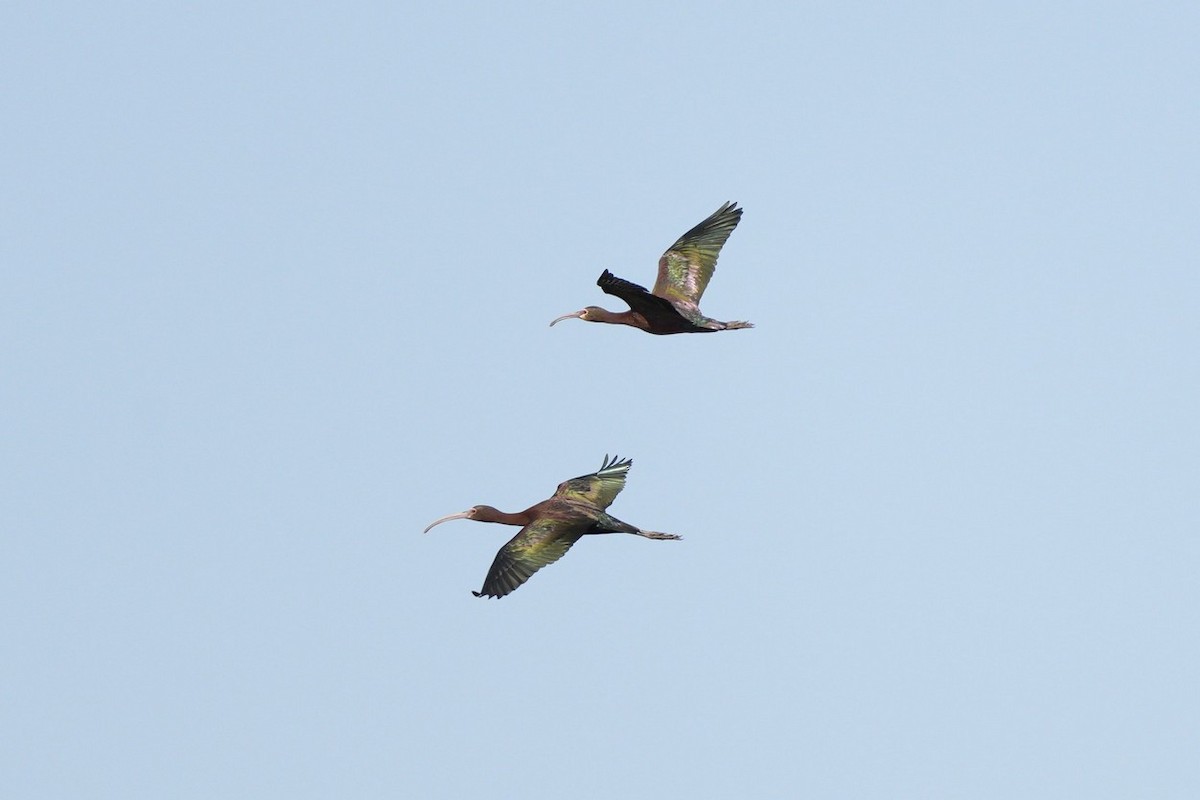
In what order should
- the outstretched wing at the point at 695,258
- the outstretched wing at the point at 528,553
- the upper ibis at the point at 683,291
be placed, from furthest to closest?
1. the outstretched wing at the point at 695,258
2. the upper ibis at the point at 683,291
3. the outstretched wing at the point at 528,553

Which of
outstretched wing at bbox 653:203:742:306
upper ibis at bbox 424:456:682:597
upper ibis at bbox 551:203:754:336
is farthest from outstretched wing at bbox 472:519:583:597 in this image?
outstretched wing at bbox 653:203:742:306

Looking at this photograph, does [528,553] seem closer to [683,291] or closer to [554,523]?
[554,523]

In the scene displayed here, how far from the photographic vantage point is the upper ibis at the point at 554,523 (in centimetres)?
3653

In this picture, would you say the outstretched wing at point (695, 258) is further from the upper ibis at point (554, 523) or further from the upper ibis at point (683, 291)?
the upper ibis at point (554, 523)

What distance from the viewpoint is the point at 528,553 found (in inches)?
1457

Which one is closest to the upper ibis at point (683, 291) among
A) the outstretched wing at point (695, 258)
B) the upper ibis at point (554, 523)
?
the outstretched wing at point (695, 258)

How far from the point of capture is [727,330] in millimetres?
39750

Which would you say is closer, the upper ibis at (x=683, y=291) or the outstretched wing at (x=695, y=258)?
the upper ibis at (x=683, y=291)

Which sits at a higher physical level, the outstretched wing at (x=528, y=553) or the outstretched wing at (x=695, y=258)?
the outstretched wing at (x=695, y=258)

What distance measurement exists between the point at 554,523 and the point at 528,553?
1.11 m

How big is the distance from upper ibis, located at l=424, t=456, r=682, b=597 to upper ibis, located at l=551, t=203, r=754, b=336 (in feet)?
10.3

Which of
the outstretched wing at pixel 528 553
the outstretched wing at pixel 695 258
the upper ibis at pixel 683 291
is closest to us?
the outstretched wing at pixel 528 553

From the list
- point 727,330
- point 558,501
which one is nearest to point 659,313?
point 727,330

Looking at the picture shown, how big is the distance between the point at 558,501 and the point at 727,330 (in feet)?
16.6
